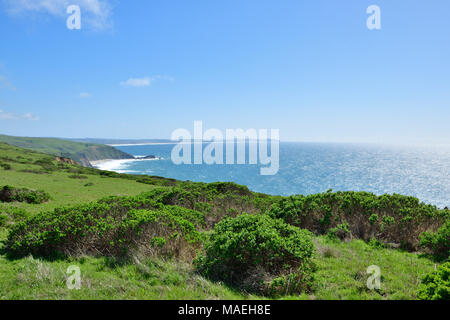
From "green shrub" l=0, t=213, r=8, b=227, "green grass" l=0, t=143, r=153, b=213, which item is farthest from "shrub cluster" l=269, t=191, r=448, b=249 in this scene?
"green grass" l=0, t=143, r=153, b=213

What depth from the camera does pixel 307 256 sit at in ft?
23.2

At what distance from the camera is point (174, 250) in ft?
26.8

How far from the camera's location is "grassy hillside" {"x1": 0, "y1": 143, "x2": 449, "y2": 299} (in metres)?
6.00

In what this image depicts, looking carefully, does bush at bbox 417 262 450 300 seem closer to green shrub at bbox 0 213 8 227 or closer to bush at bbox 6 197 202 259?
bush at bbox 6 197 202 259

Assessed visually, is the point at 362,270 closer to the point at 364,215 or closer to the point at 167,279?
the point at 364,215

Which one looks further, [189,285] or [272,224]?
[272,224]

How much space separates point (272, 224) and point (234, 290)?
252cm

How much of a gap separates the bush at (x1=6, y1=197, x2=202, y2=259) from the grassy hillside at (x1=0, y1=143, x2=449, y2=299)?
0.03 meters

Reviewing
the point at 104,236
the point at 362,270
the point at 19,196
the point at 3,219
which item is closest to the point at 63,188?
the point at 19,196

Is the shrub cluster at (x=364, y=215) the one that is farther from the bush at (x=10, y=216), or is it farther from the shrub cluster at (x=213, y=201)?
the bush at (x=10, y=216)

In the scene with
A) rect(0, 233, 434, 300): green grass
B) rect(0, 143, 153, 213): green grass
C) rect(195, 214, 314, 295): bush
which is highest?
rect(195, 214, 314, 295): bush

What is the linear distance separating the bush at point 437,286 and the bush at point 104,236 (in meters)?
6.29
